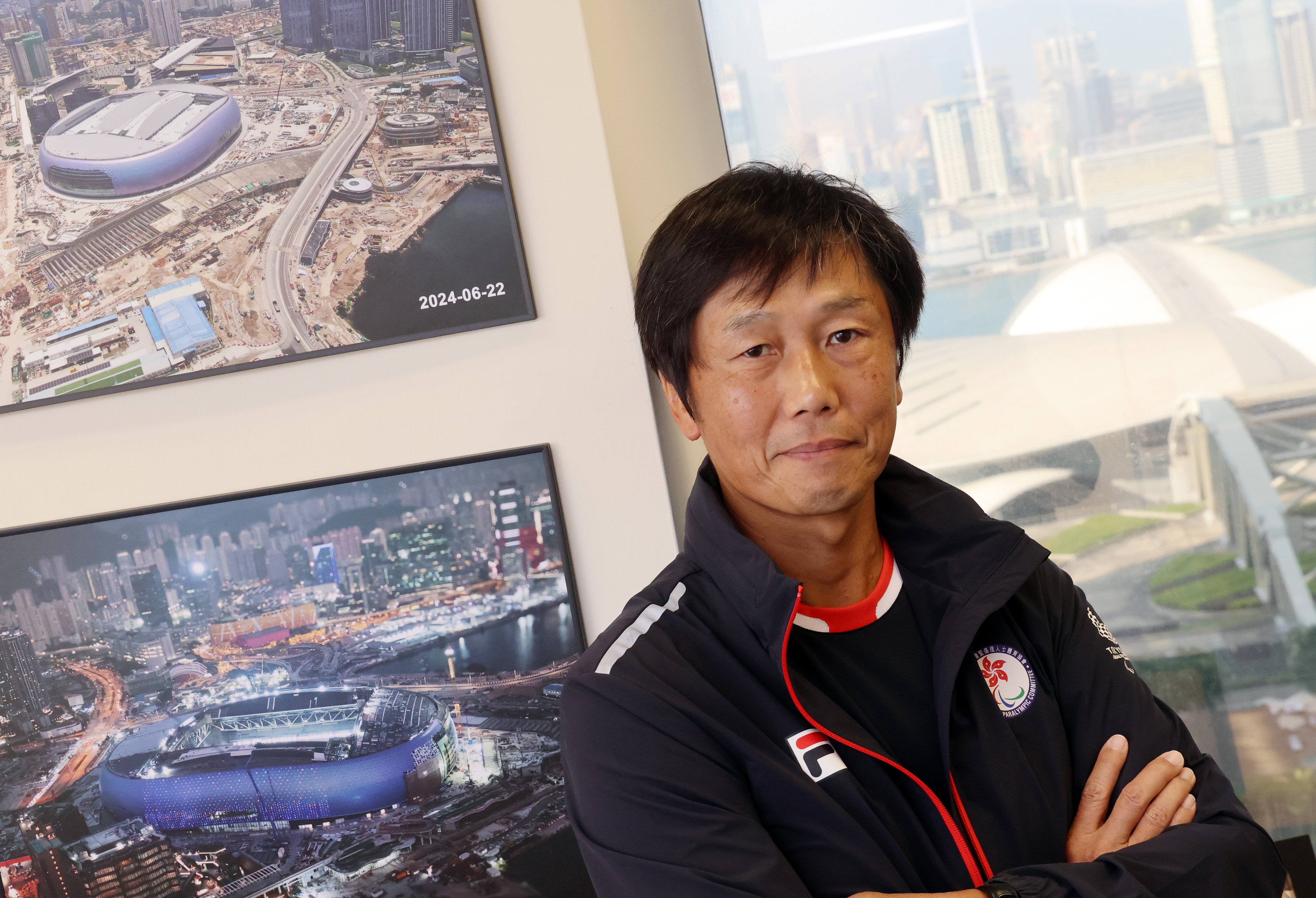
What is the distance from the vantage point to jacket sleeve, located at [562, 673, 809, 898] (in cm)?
94

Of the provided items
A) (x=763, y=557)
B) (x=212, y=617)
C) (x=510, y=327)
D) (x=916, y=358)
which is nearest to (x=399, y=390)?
(x=510, y=327)

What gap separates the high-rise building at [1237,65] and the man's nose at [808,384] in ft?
5.19

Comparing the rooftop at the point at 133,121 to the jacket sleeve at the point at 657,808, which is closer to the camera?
the jacket sleeve at the point at 657,808

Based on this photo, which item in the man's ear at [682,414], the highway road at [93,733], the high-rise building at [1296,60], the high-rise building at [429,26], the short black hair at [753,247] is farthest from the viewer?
the high-rise building at [1296,60]

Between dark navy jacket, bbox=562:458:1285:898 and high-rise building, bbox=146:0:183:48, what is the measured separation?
121 cm

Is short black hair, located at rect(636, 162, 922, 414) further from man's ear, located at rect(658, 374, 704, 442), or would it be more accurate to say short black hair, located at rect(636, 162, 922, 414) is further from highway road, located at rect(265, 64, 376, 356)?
highway road, located at rect(265, 64, 376, 356)

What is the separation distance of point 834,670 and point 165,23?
4.96 feet

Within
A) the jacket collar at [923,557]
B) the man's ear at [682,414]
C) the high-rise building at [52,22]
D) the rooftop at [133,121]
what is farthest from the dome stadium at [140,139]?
the jacket collar at [923,557]

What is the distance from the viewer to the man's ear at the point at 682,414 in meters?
1.26

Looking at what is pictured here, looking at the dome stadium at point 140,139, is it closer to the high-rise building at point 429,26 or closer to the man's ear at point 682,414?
the high-rise building at point 429,26

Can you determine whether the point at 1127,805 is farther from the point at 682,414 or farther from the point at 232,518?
the point at 232,518

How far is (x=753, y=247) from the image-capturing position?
114 centimetres

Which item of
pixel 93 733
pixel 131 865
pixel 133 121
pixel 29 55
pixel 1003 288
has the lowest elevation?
pixel 131 865

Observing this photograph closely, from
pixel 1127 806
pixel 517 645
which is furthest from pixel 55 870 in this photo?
pixel 1127 806
